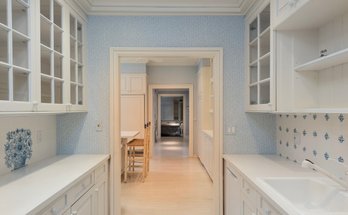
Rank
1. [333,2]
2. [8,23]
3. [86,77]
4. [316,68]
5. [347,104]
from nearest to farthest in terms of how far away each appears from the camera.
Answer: [8,23] < [333,2] < [347,104] < [316,68] < [86,77]

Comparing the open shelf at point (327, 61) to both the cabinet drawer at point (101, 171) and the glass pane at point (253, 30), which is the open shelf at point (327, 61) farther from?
the cabinet drawer at point (101, 171)

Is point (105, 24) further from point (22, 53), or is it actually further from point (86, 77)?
point (22, 53)

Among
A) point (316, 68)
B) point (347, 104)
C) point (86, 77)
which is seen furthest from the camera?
point (86, 77)

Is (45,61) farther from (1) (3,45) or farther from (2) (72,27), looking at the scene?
(2) (72,27)

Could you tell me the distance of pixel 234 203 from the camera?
2.55 meters

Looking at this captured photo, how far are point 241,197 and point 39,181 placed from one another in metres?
1.61

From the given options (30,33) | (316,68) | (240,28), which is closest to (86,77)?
(30,33)

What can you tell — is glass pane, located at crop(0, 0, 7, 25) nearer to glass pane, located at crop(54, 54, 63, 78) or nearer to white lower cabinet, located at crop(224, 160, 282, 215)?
glass pane, located at crop(54, 54, 63, 78)

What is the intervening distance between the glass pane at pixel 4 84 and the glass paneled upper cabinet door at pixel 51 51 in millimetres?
405

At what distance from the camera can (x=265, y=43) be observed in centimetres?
245

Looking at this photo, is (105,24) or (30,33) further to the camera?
(105,24)

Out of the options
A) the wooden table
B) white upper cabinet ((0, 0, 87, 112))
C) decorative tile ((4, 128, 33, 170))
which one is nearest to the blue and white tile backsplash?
white upper cabinet ((0, 0, 87, 112))

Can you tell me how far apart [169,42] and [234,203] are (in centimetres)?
185

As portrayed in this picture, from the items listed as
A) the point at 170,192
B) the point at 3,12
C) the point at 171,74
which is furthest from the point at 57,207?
the point at 171,74
